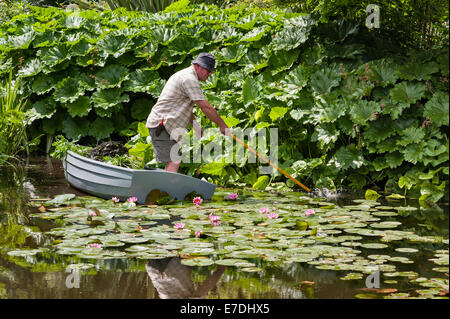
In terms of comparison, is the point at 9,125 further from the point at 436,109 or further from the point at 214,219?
the point at 436,109

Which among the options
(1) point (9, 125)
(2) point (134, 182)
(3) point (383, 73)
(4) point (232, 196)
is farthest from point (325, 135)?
(1) point (9, 125)

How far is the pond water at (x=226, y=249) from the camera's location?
3.46m

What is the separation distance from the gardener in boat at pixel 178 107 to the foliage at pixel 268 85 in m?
0.75

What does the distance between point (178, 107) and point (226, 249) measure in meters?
2.43

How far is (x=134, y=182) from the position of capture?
5.86 meters

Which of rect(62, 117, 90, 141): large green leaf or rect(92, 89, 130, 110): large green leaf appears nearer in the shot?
rect(92, 89, 130, 110): large green leaf

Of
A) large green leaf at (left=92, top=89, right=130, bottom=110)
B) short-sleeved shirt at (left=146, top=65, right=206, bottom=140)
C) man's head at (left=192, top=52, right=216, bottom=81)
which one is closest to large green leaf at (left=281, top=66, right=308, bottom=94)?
man's head at (left=192, top=52, right=216, bottom=81)

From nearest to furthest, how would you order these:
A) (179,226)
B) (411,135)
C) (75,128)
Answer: (179,226) < (411,135) < (75,128)

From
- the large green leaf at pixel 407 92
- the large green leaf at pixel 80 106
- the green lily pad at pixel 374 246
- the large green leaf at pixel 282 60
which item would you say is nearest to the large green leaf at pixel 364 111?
the large green leaf at pixel 407 92

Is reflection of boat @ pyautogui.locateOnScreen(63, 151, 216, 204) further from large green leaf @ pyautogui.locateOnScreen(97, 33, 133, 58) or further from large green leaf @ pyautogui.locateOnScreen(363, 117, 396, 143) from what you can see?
large green leaf @ pyautogui.locateOnScreen(97, 33, 133, 58)

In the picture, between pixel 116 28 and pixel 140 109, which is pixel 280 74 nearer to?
pixel 140 109

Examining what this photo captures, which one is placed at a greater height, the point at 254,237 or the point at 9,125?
the point at 9,125

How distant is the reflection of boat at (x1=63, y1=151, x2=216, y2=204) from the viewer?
5.87 metres

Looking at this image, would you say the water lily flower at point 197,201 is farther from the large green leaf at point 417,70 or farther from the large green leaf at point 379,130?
the large green leaf at point 417,70
